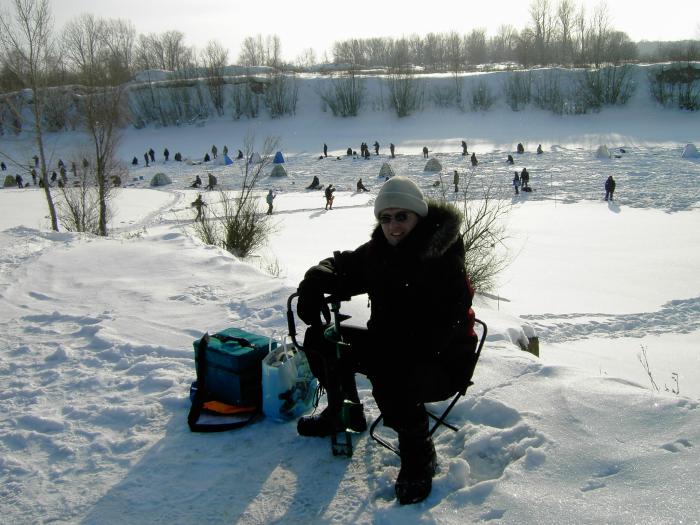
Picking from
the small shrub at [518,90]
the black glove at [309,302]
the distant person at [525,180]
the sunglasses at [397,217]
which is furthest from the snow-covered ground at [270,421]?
the small shrub at [518,90]

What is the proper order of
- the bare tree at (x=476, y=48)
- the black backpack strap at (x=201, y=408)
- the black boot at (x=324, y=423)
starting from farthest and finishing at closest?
the bare tree at (x=476, y=48)
the black backpack strap at (x=201, y=408)
the black boot at (x=324, y=423)

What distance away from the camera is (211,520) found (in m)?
2.70

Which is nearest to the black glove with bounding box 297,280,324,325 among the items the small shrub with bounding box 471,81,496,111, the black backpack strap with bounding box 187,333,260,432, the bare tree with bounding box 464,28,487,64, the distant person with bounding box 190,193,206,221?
the black backpack strap with bounding box 187,333,260,432

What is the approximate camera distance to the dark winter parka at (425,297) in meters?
2.69

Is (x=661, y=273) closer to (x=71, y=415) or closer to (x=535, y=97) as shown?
(x=71, y=415)

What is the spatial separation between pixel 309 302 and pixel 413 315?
581 mm

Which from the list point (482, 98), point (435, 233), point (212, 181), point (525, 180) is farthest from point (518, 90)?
point (435, 233)

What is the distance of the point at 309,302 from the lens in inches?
118

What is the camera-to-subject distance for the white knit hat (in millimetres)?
2861

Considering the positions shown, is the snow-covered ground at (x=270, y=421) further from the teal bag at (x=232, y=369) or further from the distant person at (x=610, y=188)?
the distant person at (x=610, y=188)

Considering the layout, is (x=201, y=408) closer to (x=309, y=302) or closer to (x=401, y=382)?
(x=309, y=302)

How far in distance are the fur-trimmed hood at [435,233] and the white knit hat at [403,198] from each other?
6cm

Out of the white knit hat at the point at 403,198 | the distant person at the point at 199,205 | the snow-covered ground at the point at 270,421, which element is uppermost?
the white knit hat at the point at 403,198

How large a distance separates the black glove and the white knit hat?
0.53m
